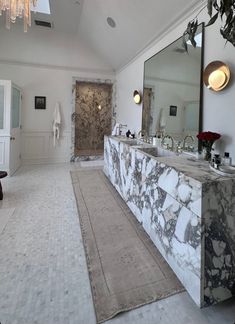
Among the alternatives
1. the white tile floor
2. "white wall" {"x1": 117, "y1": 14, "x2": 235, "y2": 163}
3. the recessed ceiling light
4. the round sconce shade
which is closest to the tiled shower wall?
the round sconce shade

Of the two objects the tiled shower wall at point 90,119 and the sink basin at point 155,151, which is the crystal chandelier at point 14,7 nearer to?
the sink basin at point 155,151

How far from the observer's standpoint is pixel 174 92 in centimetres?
314

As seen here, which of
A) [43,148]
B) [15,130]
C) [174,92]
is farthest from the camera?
[43,148]

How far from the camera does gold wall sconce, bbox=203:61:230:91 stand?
2115mm

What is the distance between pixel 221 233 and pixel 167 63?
2.70 metres

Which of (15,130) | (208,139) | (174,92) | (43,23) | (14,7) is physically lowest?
(208,139)

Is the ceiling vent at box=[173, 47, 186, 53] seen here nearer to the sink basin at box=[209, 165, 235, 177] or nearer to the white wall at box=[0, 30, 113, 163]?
the sink basin at box=[209, 165, 235, 177]

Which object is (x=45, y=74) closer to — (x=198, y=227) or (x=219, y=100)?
(x=219, y=100)

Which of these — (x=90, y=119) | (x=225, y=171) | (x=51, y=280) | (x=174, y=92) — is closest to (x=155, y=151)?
(x=174, y=92)

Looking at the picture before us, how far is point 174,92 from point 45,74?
399 centimetres

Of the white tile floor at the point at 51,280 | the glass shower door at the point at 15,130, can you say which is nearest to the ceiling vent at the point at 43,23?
the glass shower door at the point at 15,130

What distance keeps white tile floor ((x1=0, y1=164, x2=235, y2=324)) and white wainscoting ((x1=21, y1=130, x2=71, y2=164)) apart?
9.72 feet

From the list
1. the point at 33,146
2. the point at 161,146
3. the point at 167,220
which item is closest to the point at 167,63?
the point at 161,146

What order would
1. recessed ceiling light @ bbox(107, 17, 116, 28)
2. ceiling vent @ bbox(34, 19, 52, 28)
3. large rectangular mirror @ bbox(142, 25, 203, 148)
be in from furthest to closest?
ceiling vent @ bbox(34, 19, 52, 28), recessed ceiling light @ bbox(107, 17, 116, 28), large rectangular mirror @ bbox(142, 25, 203, 148)
